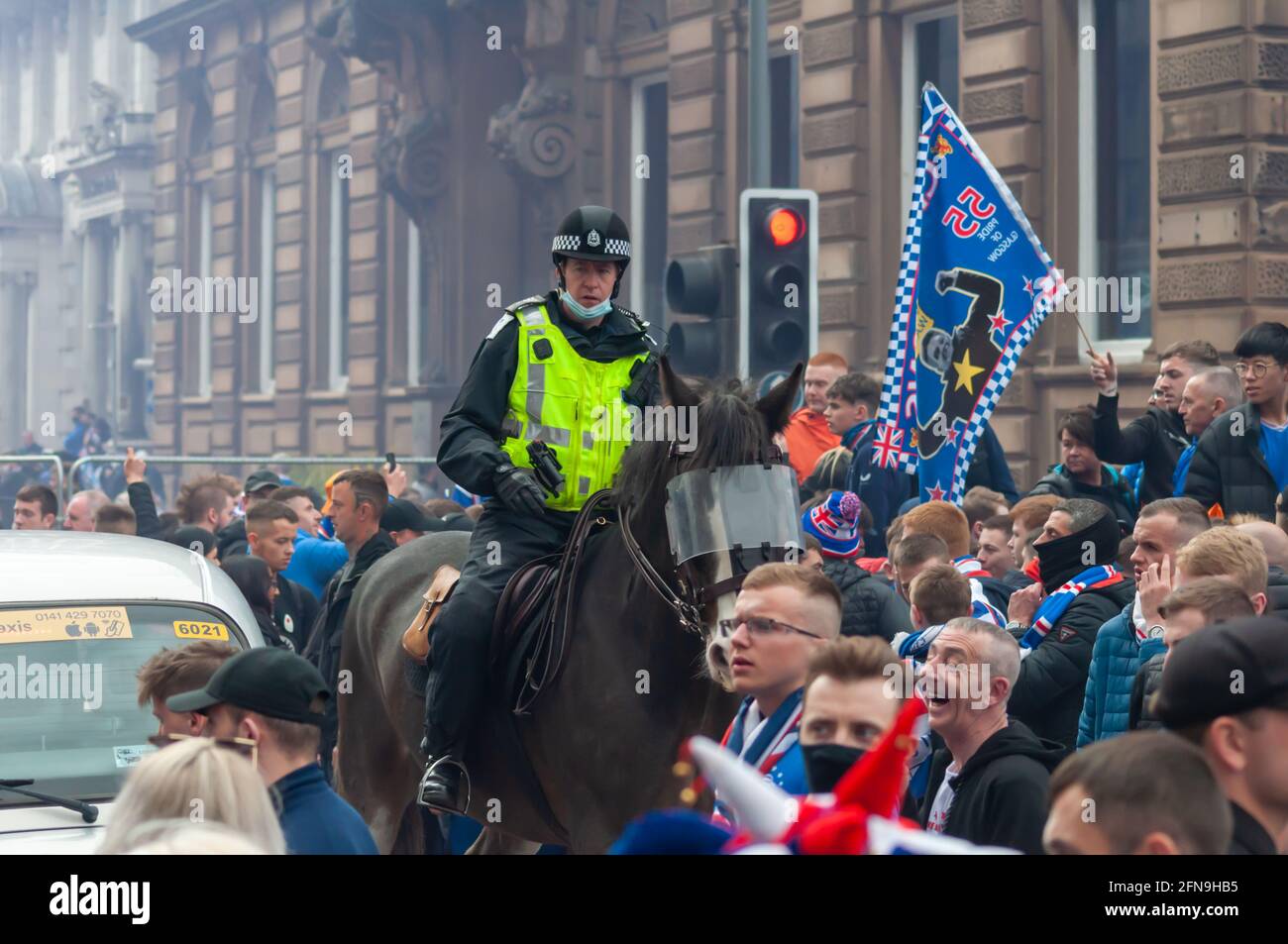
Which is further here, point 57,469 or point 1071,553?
point 57,469

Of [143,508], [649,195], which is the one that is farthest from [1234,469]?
[649,195]

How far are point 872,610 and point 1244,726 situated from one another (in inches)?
161

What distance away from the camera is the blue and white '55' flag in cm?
1018

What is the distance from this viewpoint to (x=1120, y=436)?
30.9 ft

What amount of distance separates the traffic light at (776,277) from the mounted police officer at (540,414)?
337cm

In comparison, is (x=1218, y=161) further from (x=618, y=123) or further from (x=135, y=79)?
(x=135, y=79)

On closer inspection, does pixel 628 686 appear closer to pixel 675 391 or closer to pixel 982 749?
pixel 675 391

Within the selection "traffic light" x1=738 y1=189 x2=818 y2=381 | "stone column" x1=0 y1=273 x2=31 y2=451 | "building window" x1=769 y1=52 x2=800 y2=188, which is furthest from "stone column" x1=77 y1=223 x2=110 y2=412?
"traffic light" x1=738 y1=189 x2=818 y2=381

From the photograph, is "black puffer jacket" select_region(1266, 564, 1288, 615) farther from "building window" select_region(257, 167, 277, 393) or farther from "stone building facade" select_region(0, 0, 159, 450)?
"stone building facade" select_region(0, 0, 159, 450)

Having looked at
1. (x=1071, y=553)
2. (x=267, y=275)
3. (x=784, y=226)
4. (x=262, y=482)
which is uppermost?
(x=267, y=275)

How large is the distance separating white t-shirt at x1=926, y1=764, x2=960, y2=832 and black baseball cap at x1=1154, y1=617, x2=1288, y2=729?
1778 mm

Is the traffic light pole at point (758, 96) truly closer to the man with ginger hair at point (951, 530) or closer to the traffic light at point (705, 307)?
the traffic light at point (705, 307)
